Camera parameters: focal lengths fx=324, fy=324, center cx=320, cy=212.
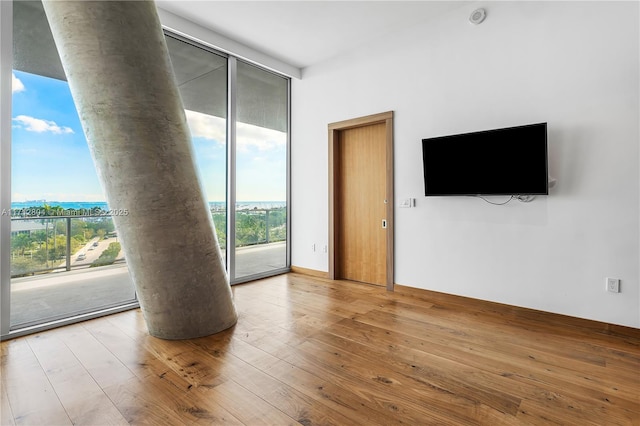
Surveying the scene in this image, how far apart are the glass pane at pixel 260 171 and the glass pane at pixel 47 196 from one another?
1.60 m

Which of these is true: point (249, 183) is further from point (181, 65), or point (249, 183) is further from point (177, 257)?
point (177, 257)

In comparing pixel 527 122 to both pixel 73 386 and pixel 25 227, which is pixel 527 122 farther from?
pixel 25 227

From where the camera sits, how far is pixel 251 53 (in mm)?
4059

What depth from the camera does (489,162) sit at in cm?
295

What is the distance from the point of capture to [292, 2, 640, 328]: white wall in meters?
2.50

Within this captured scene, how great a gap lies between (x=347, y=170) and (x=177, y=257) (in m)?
2.58

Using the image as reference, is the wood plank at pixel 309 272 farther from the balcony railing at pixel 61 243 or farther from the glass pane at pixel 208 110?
the balcony railing at pixel 61 243

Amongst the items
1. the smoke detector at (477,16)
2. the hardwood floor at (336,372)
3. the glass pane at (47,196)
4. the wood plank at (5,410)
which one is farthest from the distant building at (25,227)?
the smoke detector at (477,16)

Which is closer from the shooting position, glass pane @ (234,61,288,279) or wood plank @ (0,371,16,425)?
wood plank @ (0,371,16,425)

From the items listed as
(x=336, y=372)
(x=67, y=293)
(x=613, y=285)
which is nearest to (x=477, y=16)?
(x=613, y=285)

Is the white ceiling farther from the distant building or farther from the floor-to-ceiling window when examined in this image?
the distant building

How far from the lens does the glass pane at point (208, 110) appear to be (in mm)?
3566

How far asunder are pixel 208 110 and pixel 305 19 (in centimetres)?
148

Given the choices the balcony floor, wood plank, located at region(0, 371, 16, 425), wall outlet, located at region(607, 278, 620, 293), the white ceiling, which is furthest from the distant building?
wall outlet, located at region(607, 278, 620, 293)
